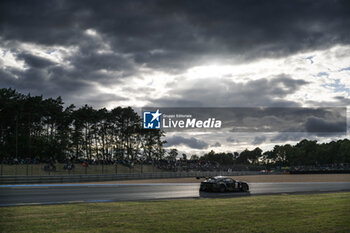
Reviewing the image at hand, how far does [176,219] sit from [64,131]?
63.5 m

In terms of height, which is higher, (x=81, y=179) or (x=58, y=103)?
(x=58, y=103)

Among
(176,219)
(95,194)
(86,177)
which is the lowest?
(86,177)

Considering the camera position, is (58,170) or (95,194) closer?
(95,194)

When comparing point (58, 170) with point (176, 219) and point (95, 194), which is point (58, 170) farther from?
point (176, 219)

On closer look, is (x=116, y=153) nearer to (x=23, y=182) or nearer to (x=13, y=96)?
(x=13, y=96)

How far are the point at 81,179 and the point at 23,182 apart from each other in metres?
6.46

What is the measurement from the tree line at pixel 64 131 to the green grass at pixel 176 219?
135ft

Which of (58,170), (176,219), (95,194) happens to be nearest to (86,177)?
(58,170)

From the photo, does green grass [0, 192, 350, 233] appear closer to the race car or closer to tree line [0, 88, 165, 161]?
the race car

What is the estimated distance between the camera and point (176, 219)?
33.6 feet

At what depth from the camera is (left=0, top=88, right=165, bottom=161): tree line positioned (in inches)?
2311

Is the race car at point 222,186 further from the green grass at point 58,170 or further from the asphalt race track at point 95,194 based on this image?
the green grass at point 58,170

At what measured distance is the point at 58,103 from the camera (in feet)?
233

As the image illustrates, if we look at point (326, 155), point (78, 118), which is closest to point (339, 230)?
point (78, 118)
